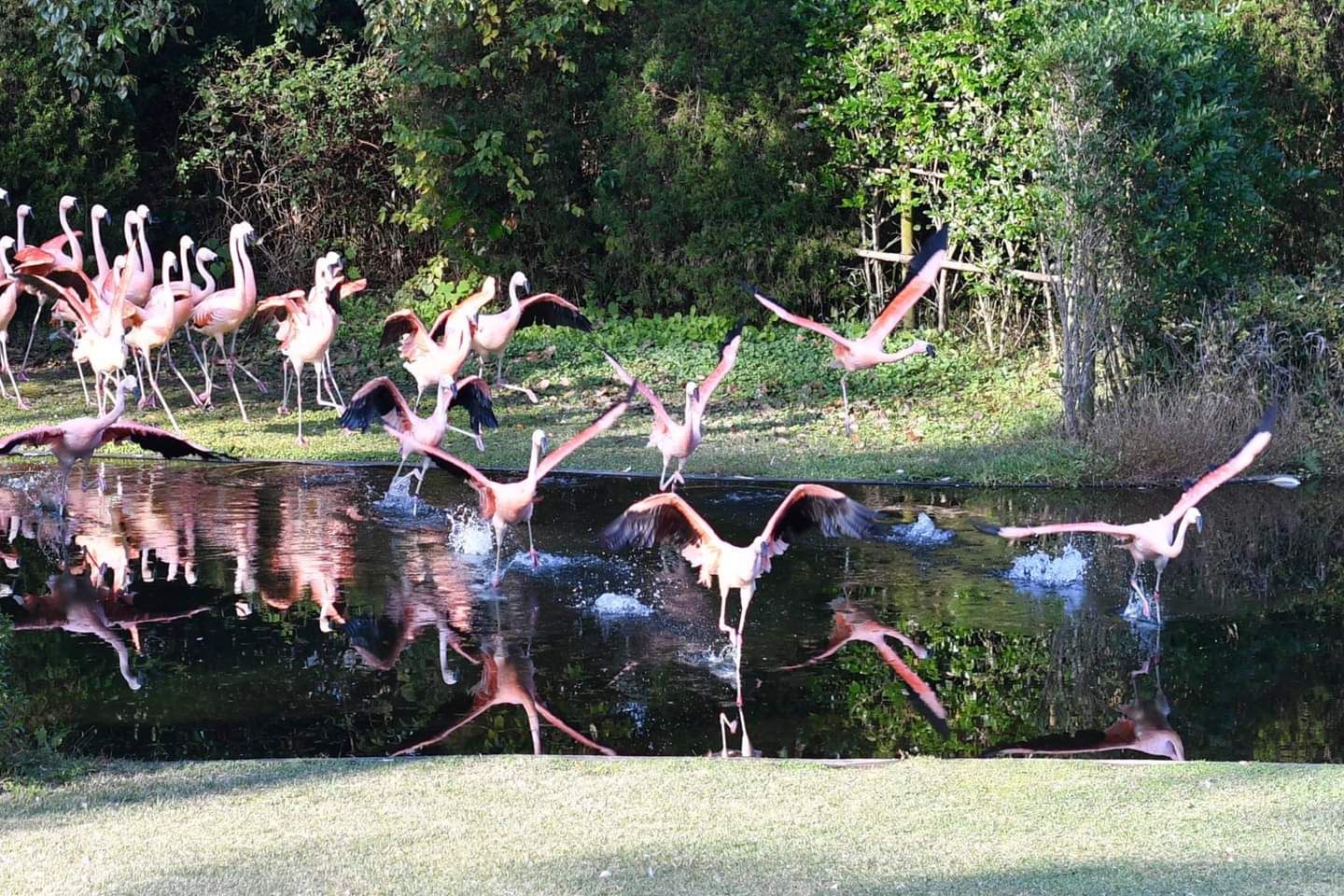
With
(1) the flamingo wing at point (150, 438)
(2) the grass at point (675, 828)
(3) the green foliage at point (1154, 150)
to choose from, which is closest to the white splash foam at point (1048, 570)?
(2) the grass at point (675, 828)

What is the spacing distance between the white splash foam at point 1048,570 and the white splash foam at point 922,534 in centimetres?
67

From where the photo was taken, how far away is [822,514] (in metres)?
6.84

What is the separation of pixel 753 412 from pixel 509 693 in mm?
6852

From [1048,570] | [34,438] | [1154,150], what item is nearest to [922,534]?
[1048,570]

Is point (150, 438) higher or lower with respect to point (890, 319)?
lower

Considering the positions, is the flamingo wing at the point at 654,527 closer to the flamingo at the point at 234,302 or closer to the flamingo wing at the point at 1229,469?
the flamingo wing at the point at 1229,469

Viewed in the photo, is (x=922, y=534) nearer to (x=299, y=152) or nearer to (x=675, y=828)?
(x=675, y=828)

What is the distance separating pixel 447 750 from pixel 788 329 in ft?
31.6

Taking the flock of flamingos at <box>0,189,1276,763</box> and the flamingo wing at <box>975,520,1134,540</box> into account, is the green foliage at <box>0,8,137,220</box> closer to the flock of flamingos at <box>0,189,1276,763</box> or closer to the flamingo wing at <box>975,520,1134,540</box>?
the flock of flamingos at <box>0,189,1276,763</box>

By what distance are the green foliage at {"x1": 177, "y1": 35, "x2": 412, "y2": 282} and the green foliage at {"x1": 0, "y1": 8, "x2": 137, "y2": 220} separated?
3.43 ft

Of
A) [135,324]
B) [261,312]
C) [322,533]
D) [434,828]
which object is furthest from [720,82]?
[434,828]

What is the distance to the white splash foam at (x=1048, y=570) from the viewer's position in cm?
803

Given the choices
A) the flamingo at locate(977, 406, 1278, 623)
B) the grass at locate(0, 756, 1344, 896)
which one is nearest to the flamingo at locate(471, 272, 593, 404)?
the flamingo at locate(977, 406, 1278, 623)

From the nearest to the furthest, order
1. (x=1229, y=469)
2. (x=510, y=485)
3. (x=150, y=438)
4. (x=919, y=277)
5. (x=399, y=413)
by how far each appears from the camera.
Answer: (x=1229, y=469) → (x=510, y=485) → (x=150, y=438) → (x=399, y=413) → (x=919, y=277)
